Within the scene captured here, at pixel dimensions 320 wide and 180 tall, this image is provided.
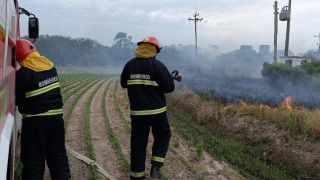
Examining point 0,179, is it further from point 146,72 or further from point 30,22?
point 30,22

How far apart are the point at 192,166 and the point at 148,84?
2.41m

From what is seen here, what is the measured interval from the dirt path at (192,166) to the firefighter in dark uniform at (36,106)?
8.55 ft

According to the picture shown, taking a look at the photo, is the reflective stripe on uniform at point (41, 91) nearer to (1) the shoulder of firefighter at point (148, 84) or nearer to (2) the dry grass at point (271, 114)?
(1) the shoulder of firefighter at point (148, 84)

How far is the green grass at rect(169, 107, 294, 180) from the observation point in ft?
27.0

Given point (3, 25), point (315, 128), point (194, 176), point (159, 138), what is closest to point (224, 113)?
point (315, 128)

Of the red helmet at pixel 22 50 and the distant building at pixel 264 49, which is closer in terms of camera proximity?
the red helmet at pixel 22 50

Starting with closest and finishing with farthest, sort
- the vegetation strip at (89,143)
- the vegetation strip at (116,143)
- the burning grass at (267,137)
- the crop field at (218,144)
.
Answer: the vegetation strip at (89,143)
the vegetation strip at (116,143)
the crop field at (218,144)
the burning grass at (267,137)

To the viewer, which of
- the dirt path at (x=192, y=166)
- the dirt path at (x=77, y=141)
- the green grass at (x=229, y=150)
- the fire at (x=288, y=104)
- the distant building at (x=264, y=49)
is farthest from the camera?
the distant building at (x=264, y=49)

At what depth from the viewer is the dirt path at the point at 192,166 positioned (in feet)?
24.8

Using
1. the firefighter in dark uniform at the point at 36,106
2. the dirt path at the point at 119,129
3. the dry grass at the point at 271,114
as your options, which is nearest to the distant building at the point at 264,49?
the dry grass at the point at 271,114

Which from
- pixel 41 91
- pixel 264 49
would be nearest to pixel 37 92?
pixel 41 91

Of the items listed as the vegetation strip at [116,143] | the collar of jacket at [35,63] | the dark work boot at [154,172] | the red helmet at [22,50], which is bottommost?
the vegetation strip at [116,143]

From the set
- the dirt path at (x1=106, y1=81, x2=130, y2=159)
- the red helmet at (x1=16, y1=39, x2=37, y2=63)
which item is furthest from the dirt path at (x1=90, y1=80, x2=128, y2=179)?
the red helmet at (x1=16, y1=39, x2=37, y2=63)

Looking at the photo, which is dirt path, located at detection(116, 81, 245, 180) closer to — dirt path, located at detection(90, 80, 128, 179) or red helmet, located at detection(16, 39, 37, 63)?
dirt path, located at detection(90, 80, 128, 179)
